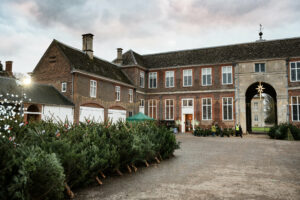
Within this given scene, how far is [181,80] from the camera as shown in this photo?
31.6 meters

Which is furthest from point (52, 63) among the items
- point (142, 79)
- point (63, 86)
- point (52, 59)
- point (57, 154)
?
point (57, 154)

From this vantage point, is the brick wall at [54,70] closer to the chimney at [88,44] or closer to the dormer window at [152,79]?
the chimney at [88,44]

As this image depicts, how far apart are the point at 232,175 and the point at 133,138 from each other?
3399 mm

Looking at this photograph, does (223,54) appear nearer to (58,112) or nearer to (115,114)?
(115,114)

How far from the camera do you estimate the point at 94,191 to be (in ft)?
20.4

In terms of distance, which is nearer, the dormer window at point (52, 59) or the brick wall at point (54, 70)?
the brick wall at point (54, 70)

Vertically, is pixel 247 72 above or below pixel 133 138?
above

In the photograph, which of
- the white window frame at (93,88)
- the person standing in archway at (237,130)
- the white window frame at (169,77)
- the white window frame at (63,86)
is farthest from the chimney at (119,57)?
the person standing in archway at (237,130)

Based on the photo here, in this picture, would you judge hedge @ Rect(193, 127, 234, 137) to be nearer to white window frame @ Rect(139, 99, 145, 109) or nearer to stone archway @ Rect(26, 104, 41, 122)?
white window frame @ Rect(139, 99, 145, 109)

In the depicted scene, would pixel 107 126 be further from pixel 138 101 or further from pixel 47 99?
pixel 138 101

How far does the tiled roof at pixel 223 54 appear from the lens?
27952 mm

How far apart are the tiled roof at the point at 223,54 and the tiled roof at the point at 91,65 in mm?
2966

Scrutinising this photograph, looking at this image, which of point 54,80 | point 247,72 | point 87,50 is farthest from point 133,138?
point 247,72

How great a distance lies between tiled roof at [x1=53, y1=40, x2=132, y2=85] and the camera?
2423cm
